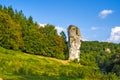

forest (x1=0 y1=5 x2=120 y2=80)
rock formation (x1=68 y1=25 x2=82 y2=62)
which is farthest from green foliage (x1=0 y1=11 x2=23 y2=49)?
rock formation (x1=68 y1=25 x2=82 y2=62)

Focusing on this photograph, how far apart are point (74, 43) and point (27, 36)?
10.4m

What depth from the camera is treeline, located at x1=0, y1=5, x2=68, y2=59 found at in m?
74.2

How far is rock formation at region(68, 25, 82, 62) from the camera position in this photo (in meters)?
77.7

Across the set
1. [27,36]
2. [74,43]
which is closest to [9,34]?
[27,36]

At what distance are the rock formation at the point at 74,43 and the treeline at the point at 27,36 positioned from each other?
506 centimetres

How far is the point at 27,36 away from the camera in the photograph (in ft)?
263

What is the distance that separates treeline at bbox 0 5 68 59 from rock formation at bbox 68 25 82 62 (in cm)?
506

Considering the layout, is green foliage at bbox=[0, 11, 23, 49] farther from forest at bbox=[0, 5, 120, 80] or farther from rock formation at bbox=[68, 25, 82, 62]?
rock formation at bbox=[68, 25, 82, 62]

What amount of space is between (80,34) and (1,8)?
2015cm

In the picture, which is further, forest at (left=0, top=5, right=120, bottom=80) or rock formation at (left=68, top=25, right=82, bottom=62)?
rock formation at (left=68, top=25, right=82, bottom=62)

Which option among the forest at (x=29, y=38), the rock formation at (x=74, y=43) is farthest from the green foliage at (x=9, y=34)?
the rock formation at (x=74, y=43)

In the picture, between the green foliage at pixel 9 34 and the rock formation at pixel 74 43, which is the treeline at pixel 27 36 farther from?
the rock formation at pixel 74 43

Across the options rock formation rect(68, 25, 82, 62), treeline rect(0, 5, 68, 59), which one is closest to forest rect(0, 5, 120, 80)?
→ treeline rect(0, 5, 68, 59)

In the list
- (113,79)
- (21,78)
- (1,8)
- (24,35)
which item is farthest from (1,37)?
(21,78)
